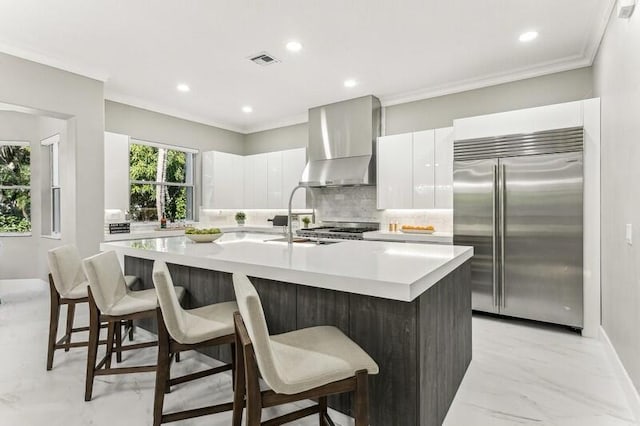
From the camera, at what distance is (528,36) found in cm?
332

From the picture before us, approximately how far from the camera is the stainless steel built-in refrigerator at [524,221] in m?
3.36

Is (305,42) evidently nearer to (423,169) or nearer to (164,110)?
(423,169)

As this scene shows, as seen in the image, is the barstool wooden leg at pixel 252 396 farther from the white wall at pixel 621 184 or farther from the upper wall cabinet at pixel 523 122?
the upper wall cabinet at pixel 523 122

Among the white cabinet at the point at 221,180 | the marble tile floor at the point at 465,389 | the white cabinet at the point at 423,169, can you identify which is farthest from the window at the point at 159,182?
the white cabinet at the point at 423,169

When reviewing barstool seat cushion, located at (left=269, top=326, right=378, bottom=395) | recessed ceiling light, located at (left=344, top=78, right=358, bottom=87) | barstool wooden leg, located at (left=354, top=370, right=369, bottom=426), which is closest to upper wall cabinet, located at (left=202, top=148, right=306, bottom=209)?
recessed ceiling light, located at (left=344, top=78, right=358, bottom=87)

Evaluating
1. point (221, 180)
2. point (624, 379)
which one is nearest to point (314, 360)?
point (624, 379)

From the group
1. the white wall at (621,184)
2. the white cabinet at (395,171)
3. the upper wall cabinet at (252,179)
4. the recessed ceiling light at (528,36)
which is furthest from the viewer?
the upper wall cabinet at (252,179)

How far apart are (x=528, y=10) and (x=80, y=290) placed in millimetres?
4184

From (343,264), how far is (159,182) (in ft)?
16.5

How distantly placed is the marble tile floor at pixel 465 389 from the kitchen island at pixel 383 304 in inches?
9.0

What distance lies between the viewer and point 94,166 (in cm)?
412

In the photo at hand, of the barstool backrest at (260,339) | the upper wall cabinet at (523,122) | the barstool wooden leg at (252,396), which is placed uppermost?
the upper wall cabinet at (523,122)

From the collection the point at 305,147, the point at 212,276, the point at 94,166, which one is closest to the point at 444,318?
the point at 212,276

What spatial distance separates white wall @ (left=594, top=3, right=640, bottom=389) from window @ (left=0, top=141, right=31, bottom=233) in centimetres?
733
